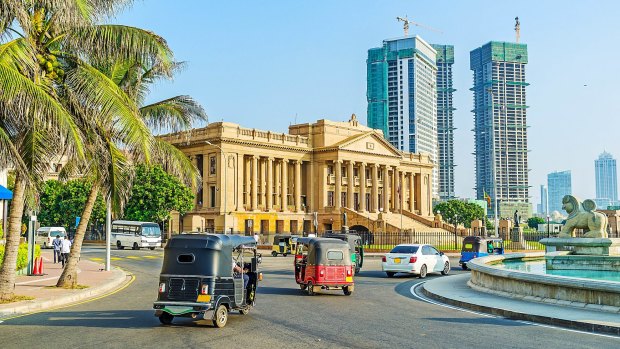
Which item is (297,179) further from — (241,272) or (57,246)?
(241,272)

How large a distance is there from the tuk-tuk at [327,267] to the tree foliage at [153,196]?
50194mm

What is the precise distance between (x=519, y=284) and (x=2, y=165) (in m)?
13.9

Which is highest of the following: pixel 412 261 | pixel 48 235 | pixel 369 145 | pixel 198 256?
pixel 369 145

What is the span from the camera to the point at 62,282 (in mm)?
22016

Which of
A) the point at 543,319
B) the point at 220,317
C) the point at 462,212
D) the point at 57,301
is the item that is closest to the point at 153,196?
the point at 57,301

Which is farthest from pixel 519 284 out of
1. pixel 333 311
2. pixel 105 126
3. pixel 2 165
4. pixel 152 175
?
pixel 152 175

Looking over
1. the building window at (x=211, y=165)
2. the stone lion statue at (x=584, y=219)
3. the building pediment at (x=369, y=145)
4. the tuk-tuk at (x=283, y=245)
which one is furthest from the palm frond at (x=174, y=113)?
the building pediment at (x=369, y=145)

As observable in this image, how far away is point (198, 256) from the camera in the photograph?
1374cm

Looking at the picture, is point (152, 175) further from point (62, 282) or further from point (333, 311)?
Answer: point (333, 311)

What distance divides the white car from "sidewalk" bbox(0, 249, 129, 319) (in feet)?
37.0

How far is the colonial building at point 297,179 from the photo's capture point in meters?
79.2

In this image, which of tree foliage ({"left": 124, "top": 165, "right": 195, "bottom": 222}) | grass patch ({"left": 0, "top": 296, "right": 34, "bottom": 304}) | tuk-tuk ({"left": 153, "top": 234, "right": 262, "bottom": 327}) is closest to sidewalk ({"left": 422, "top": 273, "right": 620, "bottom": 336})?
tuk-tuk ({"left": 153, "top": 234, "right": 262, "bottom": 327})

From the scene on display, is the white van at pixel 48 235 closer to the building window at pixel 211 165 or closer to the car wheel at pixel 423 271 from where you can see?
the building window at pixel 211 165

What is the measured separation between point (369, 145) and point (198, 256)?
7945 centimetres
